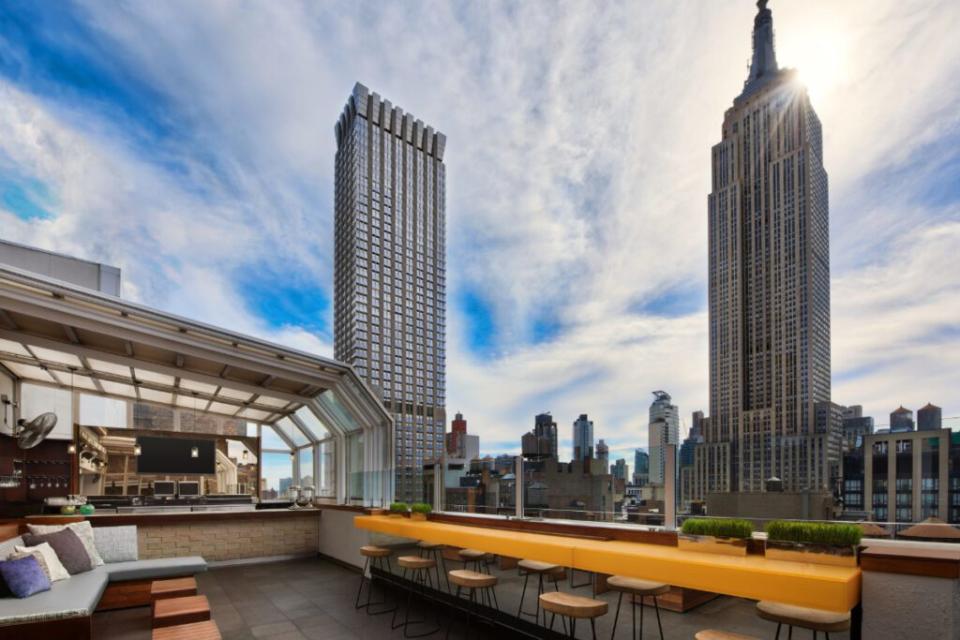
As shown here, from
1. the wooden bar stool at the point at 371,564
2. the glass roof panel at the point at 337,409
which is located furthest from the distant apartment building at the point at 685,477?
the glass roof panel at the point at 337,409

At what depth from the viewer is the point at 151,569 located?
222 inches

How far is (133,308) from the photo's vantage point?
6.15 metres

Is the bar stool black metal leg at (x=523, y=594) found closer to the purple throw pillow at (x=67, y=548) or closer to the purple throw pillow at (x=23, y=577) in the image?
the purple throw pillow at (x=23, y=577)

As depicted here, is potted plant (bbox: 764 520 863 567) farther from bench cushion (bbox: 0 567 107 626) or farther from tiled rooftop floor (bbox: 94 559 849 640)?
bench cushion (bbox: 0 567 107 626)

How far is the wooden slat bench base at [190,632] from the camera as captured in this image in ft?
11.4

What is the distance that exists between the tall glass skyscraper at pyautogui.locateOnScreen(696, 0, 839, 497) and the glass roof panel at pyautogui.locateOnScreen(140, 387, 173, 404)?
6670 centimetres

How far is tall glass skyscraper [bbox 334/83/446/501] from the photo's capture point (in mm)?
84562

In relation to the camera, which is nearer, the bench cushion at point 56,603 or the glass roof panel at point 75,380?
the bench cushion at point 56,603

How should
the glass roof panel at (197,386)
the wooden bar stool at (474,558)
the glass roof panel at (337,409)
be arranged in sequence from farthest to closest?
1. the glass roof panel at (197,386)
2. the glass roof panel at (337,409)
3. the wooden bar stool at (474,558)

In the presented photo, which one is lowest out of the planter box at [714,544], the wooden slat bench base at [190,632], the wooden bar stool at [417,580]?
the wooden bar stool at [417,580]

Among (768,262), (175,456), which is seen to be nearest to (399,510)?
(175,456)

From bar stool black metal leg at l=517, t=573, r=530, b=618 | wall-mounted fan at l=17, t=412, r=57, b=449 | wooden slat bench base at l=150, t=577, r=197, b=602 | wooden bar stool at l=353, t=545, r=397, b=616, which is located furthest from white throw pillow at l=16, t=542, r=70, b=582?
bar stool black metal leg at l=517, t=573, r=530, b=618

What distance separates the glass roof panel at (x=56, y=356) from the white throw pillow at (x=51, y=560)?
3.64 m

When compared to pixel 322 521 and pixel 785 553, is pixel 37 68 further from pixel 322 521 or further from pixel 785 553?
pixel 785 553
